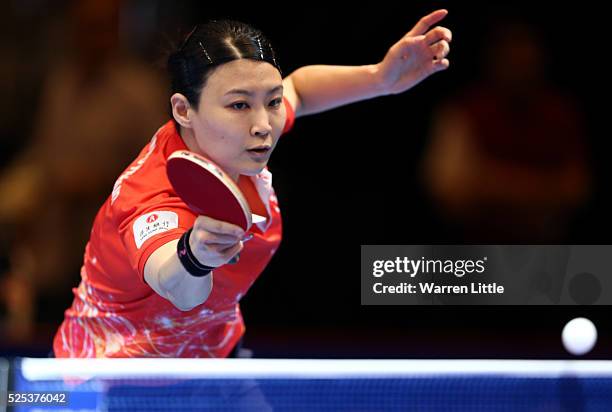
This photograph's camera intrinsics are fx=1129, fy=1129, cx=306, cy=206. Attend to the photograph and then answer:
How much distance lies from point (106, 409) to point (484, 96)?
125 inches

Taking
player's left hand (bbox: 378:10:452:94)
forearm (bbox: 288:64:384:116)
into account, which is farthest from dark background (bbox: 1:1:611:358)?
player's left hand (bbox: 378:10:452:94)

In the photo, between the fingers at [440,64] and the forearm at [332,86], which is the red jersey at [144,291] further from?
the fingers at [440,64]

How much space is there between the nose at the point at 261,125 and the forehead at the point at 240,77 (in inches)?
2.5

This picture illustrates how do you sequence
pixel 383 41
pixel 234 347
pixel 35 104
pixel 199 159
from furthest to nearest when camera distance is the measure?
pixel 35 104, pixel 383 41, pixel 234 347, pixel 199 159

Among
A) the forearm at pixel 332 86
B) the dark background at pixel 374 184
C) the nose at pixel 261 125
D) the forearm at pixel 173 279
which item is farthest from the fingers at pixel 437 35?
the dark background at pixel 374 184

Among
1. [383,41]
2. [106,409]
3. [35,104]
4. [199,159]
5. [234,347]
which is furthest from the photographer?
[35,104]

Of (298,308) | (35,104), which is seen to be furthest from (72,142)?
(298,308)

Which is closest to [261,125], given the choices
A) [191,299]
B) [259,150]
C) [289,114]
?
[259,150]

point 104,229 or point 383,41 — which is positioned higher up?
point 383,41

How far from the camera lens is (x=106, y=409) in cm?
265

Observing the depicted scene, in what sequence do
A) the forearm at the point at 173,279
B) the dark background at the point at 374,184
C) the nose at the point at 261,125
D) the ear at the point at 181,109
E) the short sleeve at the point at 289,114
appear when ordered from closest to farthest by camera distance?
the forearm at the point at 173,279 → the nose at the point at 261,125 → the ear at the point at 181,109 → the short sleeve at the point at 289,114 → the dark background at the point at 374,184

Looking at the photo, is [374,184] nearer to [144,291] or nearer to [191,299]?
[144,291]

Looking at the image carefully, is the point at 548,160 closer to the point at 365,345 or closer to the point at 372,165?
the point at 372,165

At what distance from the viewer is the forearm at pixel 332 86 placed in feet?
11.4
